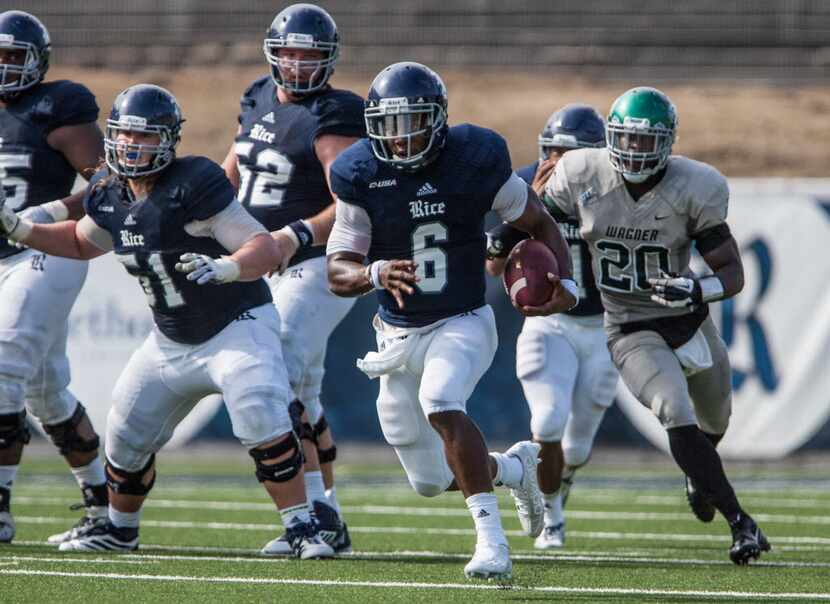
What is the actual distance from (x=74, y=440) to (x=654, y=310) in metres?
2.45

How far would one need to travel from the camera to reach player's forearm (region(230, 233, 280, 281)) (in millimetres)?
5457

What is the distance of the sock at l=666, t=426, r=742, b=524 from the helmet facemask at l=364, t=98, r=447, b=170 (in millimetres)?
1471

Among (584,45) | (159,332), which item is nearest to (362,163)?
(159,332)

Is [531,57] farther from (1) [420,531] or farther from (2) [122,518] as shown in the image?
(2) [122,518]

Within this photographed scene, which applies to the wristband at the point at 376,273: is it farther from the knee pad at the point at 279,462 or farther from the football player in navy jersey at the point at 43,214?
the football player in navy jersey at the point at 43,214

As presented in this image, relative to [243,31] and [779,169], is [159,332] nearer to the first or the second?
[779,169]

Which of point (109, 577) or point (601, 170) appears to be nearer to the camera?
point (109, 577)

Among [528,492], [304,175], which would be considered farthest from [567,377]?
[304,175]

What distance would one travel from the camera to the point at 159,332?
5832 mm

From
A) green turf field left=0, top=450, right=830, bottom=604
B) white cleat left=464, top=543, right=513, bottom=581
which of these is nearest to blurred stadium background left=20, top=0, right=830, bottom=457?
green turf field left=0, top=450, right=830, bottom=604

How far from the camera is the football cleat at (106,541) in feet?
19.8

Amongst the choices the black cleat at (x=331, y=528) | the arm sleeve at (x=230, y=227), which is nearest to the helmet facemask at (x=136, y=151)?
the arm sleeve at (x=230, y=227)

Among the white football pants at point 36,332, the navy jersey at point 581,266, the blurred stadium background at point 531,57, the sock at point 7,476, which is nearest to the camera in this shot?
the white football pants at point 36,332

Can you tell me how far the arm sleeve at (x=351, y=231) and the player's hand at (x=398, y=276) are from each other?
0.39 m
